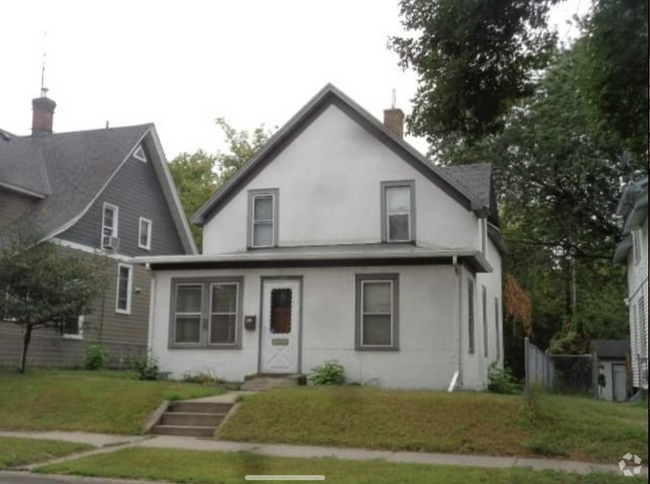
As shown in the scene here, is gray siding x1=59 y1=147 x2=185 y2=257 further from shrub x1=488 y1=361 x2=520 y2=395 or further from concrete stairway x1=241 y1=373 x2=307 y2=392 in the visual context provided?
shrub x1=488 y1=361 x2=520 y2=395

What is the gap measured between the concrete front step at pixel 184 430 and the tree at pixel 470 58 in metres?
5.99

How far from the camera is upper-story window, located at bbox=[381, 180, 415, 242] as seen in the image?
1841cm

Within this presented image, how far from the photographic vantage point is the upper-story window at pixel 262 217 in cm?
1944

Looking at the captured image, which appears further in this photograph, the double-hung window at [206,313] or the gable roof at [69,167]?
the gable roof at [69,167]

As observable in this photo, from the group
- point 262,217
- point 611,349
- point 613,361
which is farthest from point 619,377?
point 262,217

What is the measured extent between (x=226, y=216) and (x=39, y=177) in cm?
816

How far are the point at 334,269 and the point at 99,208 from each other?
10806 millimetres

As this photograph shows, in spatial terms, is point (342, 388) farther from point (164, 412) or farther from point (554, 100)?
point (554, 100)

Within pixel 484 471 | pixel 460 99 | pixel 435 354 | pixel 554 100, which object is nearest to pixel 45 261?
pixel 435 354

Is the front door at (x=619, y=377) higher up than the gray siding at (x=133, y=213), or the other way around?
the gray siding at (x=133, y=213)

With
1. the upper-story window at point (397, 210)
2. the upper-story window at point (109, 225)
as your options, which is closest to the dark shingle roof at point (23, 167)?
the upper-story window at point (109, 225)

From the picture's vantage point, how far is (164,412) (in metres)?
13.2

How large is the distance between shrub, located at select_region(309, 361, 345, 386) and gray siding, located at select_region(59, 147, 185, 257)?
10296mm

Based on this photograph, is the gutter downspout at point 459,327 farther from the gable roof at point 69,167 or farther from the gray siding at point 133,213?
the gray siding at point 133,213
